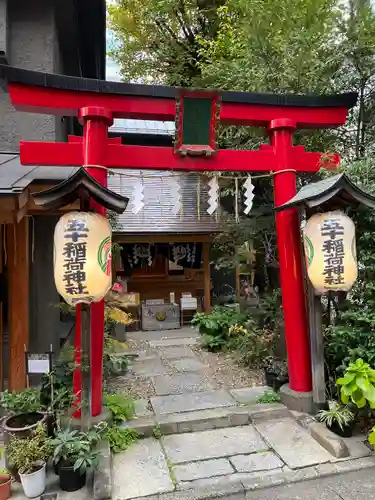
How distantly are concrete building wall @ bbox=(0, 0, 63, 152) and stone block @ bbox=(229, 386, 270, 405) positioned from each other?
19.0ft

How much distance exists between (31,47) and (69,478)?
727 cm

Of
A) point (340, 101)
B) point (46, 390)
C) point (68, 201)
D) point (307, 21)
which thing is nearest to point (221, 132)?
point (307, 21)

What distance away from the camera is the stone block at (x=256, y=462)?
14.6 ft

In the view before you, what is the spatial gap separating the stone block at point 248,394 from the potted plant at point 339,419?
4.29ft

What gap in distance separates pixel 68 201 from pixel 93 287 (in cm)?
117

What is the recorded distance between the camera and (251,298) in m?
10.5

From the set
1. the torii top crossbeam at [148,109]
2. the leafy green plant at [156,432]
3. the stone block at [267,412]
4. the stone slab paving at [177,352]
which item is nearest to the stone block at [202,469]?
the leafy green plant at [156,432]

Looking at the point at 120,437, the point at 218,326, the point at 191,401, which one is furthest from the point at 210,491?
the point at 218,326

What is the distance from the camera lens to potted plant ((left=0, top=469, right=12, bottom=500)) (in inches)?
156

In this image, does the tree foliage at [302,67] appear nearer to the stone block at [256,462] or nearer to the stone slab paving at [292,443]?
the stone slab paving at [292,443]

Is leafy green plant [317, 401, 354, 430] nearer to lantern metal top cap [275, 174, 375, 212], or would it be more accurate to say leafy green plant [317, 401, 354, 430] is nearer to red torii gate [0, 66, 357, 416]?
red torii gate [0, 66, 357, 416]

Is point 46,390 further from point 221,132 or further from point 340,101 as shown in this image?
point 221,132

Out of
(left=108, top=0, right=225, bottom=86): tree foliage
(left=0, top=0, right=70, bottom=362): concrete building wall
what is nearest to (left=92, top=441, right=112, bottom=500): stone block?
(left=0, top=0, right=70, bottom=362): concrete building wall

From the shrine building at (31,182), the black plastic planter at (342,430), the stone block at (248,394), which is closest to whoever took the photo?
the black plastic planter at (342,430)
